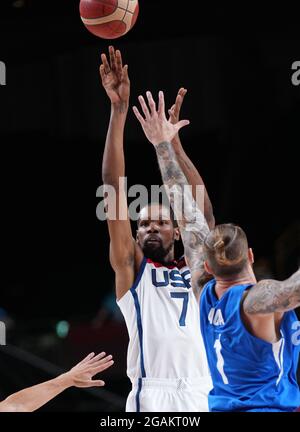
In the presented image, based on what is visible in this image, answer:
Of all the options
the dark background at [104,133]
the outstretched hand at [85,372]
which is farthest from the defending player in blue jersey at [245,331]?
the dark background at [104,133]

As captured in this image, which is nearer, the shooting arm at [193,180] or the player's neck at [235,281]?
the player's neck at [235,281]

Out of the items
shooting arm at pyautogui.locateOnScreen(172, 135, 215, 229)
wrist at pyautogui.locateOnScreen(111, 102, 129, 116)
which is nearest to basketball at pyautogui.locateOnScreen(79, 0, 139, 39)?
wrist at pyautogui.locateOnScreen(111, 102, 129, 116)

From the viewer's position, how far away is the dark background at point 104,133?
487 inches

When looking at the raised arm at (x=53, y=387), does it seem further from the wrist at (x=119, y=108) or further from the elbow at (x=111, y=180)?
the wrist at (x=119, y=108)

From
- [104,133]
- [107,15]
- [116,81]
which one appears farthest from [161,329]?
[104,133]

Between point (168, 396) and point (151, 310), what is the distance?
556 millimetres

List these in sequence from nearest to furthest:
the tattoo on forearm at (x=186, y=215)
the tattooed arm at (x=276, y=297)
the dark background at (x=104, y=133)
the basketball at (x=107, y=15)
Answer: the tattooed arm at (x=276, y=297)
the tattoo on forearm at (x=186, y=215)
the basketball at (x=107, y=15)
the dark background at (x=104, y=133)

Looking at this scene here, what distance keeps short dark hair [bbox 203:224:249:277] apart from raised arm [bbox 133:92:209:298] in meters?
0.43

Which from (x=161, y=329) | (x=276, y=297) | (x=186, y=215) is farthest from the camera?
(x=161, y=329)

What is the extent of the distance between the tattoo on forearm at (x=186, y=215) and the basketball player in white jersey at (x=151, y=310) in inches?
23.9

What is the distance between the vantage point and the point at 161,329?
18.1 ft

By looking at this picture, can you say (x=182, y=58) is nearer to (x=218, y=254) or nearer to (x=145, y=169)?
(x=145, y=169)

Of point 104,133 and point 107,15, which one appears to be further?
point 104,133

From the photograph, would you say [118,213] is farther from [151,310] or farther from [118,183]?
[151,310]
